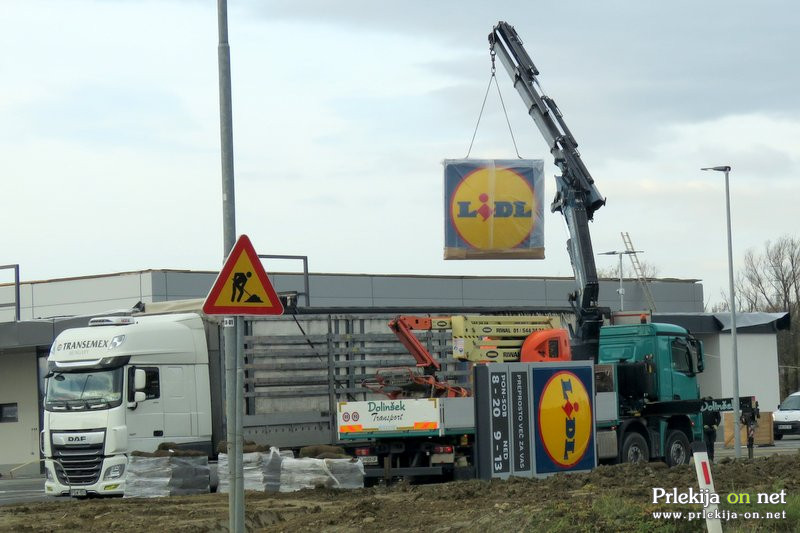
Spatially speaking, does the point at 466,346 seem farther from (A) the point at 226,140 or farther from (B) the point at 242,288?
(B) the point at 242,288

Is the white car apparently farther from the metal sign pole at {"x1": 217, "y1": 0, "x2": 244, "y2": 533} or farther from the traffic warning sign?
the traffic warning sign

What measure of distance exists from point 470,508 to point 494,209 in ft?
51.8

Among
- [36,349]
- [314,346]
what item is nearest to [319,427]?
[314,346]

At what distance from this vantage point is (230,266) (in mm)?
12180

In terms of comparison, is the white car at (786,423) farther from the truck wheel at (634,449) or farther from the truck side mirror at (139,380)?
the truck side mirror at (139,380)

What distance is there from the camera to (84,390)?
835 inches

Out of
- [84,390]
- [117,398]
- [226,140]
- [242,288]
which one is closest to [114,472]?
[117,398]

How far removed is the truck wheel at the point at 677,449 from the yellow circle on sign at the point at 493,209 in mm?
6326

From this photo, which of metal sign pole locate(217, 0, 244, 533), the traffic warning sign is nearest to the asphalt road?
metal sign pole locate(217, 0, 244, 533)

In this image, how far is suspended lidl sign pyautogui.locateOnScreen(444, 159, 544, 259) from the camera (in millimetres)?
29312

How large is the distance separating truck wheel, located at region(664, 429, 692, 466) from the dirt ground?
4.68 metres

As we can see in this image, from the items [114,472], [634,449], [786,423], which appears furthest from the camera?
[786,423]

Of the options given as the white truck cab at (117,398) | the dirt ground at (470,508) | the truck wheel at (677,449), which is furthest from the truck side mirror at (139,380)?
the truck wheel at (677,449)

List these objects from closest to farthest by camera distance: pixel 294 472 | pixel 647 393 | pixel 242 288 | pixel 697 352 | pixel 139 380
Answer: pixel 242 288 < pixel 294 472 < pixel 139 380 < pixel 647 393 < pixel 697 352
